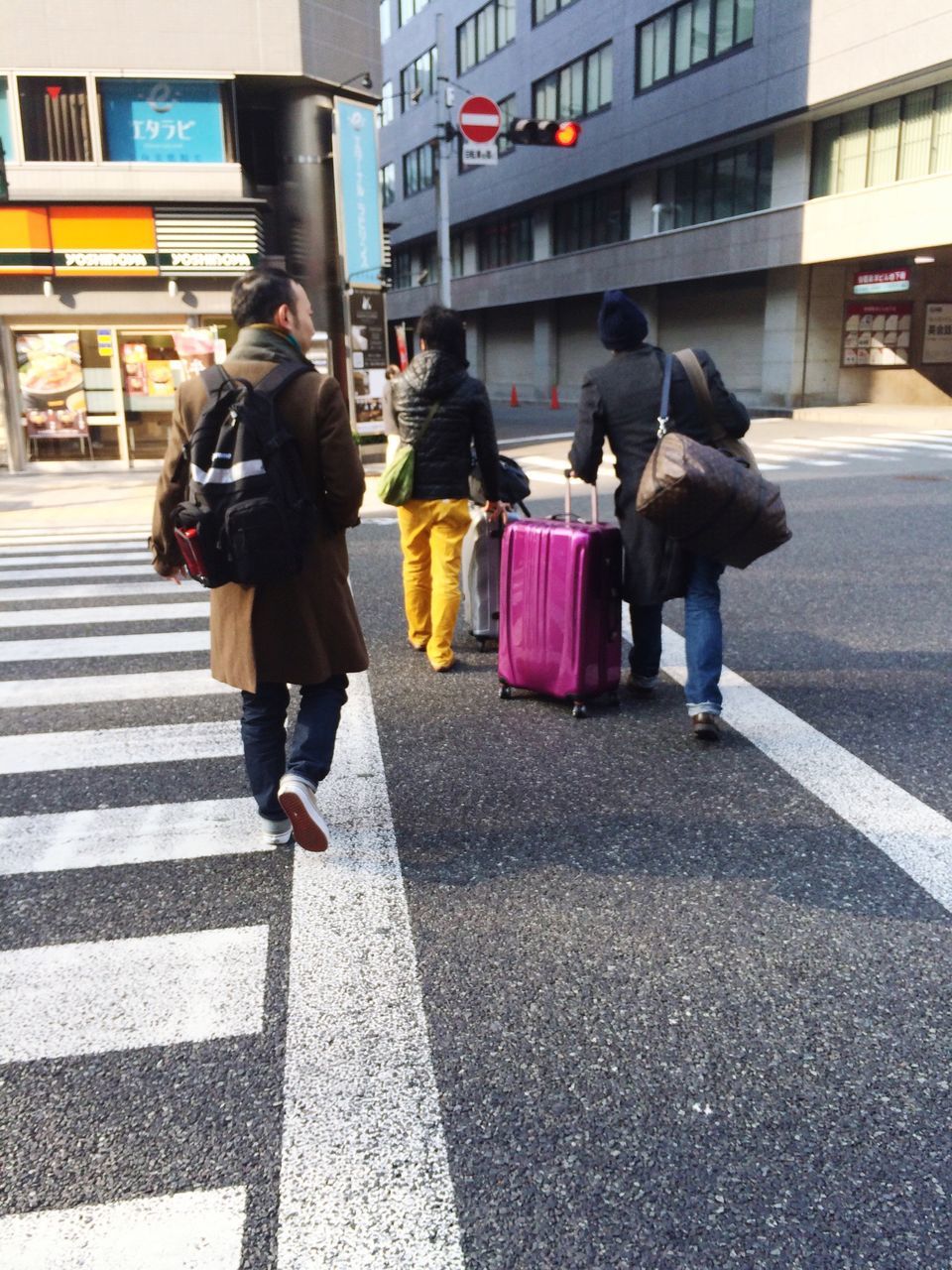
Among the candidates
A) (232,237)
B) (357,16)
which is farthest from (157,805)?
(357,16)

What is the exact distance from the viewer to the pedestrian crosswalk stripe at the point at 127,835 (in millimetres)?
3785

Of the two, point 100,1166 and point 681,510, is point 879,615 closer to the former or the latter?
point 681,510

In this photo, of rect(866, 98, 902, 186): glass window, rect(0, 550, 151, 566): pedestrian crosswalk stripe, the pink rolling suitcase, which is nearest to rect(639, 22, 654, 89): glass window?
rect(866, 98, 902, 186): glass window

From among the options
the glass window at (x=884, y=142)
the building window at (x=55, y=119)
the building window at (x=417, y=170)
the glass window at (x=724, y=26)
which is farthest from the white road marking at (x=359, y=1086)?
the building window at (x=417, y=170)

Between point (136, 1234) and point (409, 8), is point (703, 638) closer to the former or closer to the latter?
point (136, 1234)

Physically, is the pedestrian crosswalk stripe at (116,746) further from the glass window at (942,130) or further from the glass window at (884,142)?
the glass window at (884,142)

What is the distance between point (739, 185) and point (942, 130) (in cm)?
758

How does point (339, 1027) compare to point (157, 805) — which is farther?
point (157, 805)

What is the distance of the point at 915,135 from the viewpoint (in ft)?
86.2

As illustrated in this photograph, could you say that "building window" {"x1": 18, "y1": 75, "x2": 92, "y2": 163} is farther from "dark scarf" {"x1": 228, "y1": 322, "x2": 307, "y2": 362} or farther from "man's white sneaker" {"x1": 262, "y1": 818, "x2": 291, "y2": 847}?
"man's white sneaker" {"x1": 262, "y1": 818, "x2": 291, "y2": 847}

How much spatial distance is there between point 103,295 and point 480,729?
50.7 ft

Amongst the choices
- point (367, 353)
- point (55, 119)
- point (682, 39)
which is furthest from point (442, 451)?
point (682, 39)

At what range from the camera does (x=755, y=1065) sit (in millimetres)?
2547

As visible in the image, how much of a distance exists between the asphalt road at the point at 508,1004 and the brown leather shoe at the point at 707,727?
3.3 inches
